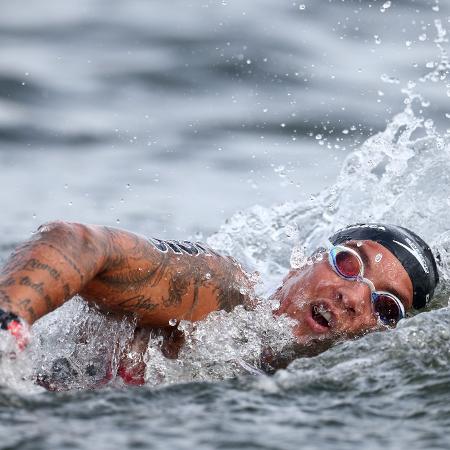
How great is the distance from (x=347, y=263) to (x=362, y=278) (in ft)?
0.40

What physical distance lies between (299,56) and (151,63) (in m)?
1.64

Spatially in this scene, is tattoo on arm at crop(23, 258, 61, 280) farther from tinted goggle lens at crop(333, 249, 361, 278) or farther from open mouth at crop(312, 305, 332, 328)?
tinted goggle lens at crop(333, 249, 361, 278)

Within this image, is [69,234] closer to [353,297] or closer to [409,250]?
[353,297]

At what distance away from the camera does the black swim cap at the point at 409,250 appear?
615 centimetres

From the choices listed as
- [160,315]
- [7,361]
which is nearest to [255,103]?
[160,315]

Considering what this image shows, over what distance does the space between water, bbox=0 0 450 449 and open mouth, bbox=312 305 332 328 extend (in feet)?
0.77

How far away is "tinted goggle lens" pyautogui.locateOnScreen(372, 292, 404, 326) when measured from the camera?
5.96m

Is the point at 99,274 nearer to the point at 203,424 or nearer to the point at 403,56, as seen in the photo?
the point at 203,424

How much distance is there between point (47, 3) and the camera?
1247cm

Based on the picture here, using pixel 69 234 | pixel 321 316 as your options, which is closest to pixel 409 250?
pixel 321 316

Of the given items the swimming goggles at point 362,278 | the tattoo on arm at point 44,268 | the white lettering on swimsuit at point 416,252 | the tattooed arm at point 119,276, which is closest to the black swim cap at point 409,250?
the white lettering on swimsuit at point 416,252

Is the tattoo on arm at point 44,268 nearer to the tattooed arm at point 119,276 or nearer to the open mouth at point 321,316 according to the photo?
the tattooed arm at point 119,276

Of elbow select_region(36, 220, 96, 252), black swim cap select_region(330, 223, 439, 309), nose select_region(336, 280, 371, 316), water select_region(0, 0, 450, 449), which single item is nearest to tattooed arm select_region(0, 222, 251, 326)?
elbow select_region(36, 220, 96, 252)

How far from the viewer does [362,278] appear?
233 inches
